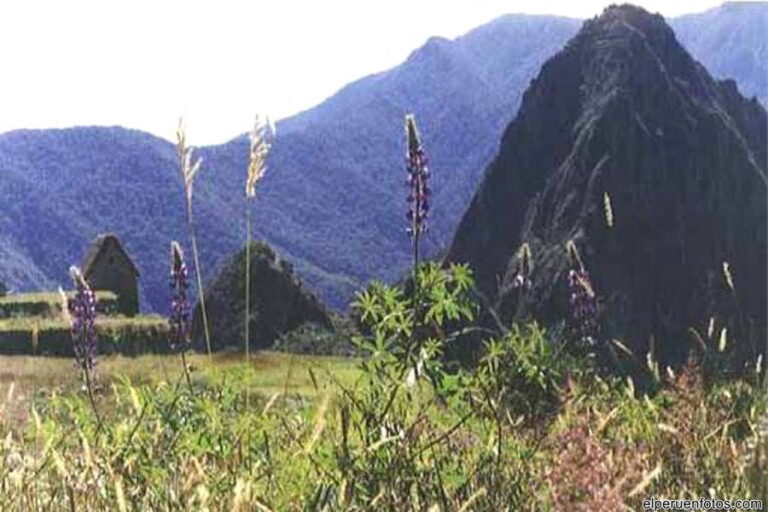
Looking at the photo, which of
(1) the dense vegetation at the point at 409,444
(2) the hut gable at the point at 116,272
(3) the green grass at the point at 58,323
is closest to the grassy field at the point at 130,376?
(1) the dense vegetation at the point at 409,444

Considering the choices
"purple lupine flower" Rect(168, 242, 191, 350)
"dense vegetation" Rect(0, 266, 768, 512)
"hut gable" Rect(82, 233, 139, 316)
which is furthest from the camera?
"hut gable" Rect(82, 233, 139, 316)

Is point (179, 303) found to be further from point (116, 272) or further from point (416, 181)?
point (116, 272)

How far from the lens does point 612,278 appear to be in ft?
605

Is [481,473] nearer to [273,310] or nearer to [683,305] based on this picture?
[273,310]

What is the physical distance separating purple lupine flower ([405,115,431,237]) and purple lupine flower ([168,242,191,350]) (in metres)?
0.92

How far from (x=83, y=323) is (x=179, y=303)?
0.52 metres

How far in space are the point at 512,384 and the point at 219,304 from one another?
111 metres

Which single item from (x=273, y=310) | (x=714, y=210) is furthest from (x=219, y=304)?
(x=714, y=210)

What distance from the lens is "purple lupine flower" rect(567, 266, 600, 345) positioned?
224 inches

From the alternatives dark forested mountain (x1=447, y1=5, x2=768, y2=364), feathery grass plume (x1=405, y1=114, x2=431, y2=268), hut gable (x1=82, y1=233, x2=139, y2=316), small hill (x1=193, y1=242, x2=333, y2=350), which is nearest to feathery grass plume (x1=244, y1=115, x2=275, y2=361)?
feathery grass plume (x1=405, y1=114, x2=431, y2=268)

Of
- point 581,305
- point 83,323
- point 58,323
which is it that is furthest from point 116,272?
point 83,323

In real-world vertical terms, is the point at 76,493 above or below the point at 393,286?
below

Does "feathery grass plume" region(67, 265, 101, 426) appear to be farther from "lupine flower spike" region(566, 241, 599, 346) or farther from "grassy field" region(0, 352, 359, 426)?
"lupine flower spike" region(566, 241, 599, 346)

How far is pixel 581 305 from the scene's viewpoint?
19.7 ft
